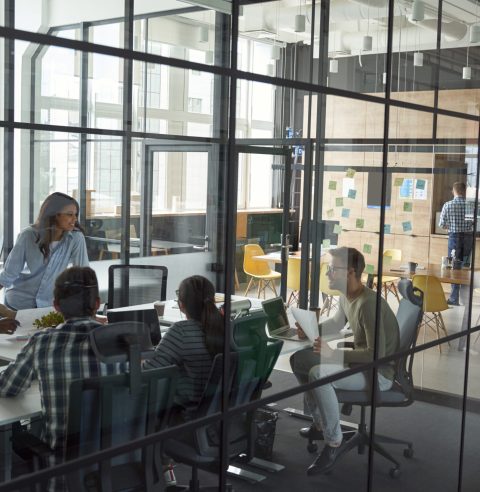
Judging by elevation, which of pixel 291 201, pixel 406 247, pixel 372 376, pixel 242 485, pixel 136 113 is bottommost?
pixel 242 485

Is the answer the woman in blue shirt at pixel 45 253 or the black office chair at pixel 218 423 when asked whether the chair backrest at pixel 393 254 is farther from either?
the woman in blue shirt at pixel 45 253

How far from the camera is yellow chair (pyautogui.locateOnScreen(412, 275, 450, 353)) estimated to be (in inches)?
155

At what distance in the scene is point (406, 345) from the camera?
3.72m

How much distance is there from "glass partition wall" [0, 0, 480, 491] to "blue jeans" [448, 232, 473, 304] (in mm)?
95

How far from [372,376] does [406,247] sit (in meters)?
0.68

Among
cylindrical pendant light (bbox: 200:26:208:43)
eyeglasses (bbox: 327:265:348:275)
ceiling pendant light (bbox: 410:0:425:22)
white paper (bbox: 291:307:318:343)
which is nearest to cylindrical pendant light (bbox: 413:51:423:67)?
ceiling pendant light (bbox: 410:0:425:22)

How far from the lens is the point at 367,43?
330cm

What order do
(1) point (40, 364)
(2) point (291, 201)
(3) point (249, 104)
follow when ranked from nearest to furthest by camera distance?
(1) point (40, 364)
(3) point (249, 104)
(2) point (291, 201)

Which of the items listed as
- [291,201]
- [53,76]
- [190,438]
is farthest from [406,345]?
[53,76]

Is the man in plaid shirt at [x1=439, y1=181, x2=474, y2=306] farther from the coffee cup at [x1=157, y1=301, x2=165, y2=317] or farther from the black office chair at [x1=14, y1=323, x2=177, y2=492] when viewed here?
the black office chair at [x1=14, y1=323, x2=177, y2=492]

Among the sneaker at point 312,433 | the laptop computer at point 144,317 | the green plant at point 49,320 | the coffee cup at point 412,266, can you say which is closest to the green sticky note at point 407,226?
the coffee cup at point 412,266

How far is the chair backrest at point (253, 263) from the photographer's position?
272 cm

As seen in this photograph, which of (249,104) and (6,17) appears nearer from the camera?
(6,17)

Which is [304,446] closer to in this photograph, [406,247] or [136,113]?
[406,247]
